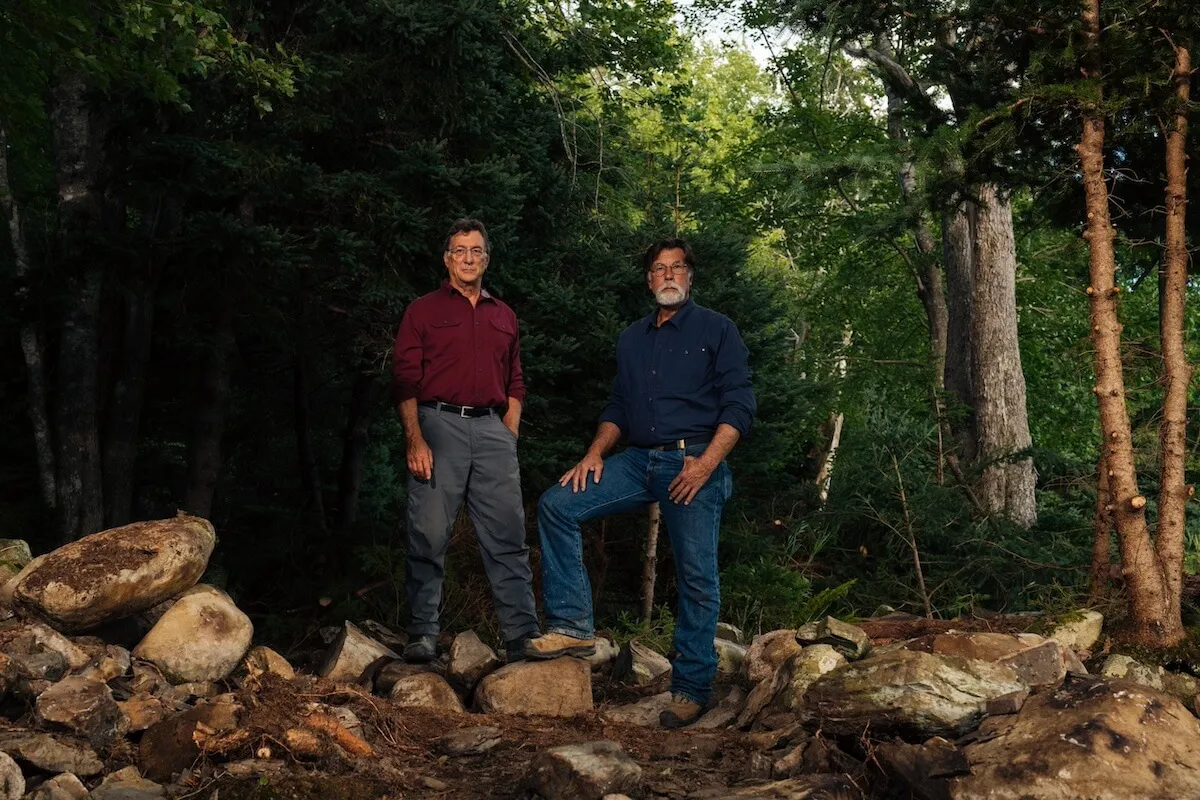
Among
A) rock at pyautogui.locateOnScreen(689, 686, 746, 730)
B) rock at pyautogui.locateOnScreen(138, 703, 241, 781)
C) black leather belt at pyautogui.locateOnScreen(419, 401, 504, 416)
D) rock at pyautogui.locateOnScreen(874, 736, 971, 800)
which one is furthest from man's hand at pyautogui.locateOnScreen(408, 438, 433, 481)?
rock at pyautogui.locateOnScreen(874, 736, 971, 800)

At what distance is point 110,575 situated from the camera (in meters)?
5.72

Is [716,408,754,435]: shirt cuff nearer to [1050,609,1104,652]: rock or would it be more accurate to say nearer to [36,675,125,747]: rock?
[1050,609,1104,652]: rock

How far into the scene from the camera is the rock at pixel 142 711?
5.08 meters

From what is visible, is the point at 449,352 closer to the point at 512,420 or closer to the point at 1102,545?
the point at 512,420

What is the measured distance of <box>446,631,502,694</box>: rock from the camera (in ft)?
21.3

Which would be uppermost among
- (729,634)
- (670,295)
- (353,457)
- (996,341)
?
(996,341)

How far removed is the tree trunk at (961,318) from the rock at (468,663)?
25.6ft

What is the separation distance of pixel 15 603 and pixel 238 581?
576cm

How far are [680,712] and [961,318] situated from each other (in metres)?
9.31

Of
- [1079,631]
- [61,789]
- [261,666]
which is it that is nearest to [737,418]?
[1079,631]

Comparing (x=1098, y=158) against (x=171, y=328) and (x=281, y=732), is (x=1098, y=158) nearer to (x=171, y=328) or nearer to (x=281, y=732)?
(x=281, y=732)

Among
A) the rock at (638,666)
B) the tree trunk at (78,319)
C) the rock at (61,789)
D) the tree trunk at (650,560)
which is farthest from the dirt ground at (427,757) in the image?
the tree trunk at (78,319)

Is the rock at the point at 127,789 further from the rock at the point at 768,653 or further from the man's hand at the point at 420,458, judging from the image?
the rock at the point at 768,653

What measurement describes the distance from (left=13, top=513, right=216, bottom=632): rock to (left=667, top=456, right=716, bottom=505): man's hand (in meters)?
2.42
